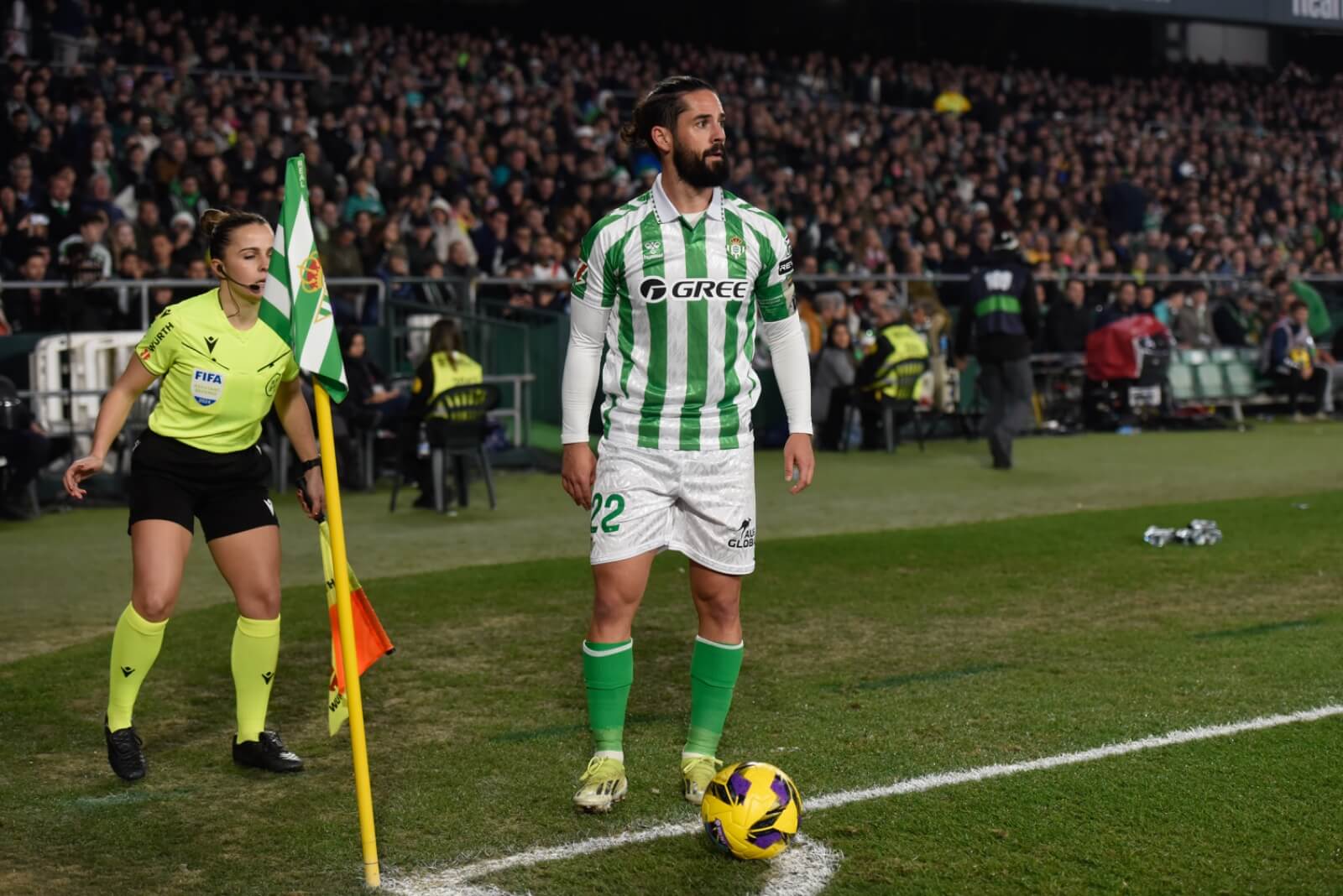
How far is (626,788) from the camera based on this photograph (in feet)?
16.2

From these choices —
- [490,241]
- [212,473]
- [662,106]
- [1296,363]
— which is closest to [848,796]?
[662,106]

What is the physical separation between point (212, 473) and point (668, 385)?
162cm

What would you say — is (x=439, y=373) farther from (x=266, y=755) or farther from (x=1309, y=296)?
(x=1309, y=296)

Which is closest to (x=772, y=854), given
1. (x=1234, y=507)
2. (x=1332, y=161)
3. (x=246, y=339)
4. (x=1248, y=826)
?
(x=1248, y=826)

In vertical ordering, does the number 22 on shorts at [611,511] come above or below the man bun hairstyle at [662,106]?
below

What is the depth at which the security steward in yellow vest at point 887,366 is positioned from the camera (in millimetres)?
16641

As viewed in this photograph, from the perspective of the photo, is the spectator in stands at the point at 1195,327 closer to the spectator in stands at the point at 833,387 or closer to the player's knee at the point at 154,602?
the spectator in stands at the point at 833,387

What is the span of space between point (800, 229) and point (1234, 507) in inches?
403

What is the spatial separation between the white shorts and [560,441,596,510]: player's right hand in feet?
0.13

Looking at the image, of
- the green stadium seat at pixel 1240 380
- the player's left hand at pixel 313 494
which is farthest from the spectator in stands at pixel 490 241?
the player's left hand at pixel 313 494

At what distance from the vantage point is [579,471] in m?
4.88

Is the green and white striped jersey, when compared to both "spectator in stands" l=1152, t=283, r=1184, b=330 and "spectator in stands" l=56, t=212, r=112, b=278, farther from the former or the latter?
"spectator in stands" l=1152, t=283, r=1184, b=330

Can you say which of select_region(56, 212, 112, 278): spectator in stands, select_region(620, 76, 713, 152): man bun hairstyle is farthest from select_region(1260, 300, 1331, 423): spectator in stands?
select_region(620, 76, 713, 152): man bun hairstyle

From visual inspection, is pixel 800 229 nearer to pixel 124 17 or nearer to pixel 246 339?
pixel 124 17
